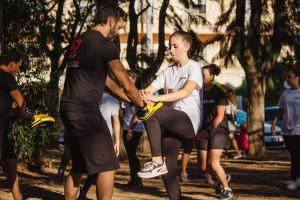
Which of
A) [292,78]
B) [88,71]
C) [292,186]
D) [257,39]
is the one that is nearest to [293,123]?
[292,78]

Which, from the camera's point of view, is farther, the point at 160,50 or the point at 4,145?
the point at 160,50

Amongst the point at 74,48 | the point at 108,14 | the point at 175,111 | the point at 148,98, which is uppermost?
the point at 108,14

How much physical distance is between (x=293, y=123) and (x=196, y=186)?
6.00 feet

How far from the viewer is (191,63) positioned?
16.8 ft

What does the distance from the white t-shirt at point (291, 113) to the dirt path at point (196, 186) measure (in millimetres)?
920

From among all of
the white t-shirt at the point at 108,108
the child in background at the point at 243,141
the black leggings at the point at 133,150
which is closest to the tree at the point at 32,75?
the black leggings at the point at 133,150

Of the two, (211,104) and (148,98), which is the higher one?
(148,98)

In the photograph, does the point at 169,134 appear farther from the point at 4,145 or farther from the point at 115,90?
the point at 4,145

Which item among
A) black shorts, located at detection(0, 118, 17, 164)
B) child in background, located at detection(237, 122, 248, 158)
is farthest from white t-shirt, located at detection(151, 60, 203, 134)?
child in background, located at detection(237, 122, 248, 158)

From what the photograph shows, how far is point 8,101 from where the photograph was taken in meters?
5.59

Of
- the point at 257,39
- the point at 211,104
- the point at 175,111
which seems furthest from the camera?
the point at 257,39

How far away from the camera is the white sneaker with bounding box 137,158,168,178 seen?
4.77 meters

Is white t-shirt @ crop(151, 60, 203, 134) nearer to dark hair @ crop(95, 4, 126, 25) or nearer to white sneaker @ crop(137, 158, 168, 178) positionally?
white sneaker @ crop(137, 158, 168, 178)

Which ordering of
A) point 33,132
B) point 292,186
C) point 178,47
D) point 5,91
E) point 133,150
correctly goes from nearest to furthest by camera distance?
point 178,47, point 5,91, point 292,186, point 133,150, point 33,132
